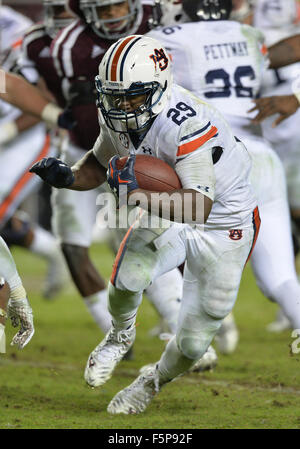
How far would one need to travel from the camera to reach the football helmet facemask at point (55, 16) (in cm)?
526

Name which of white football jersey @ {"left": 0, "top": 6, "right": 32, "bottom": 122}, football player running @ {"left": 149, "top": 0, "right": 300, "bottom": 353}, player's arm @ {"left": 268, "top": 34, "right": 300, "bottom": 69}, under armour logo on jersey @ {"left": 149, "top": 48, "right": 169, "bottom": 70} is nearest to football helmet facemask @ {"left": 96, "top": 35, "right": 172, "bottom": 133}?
under armour logo on jersey @ {"left": 149, "top": 48, "right": 169, "bottom": 70}

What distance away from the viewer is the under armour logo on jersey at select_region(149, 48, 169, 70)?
346 centimetres

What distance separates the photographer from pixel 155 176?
3.40 meters

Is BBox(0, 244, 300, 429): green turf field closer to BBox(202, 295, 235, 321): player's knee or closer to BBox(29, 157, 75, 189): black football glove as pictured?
BBox(202, 295, 235, 321): player's knee

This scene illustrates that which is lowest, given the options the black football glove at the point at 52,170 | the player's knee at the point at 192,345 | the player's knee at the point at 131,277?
the player's knee at the point at 192,345

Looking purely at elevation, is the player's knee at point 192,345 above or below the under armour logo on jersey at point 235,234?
below

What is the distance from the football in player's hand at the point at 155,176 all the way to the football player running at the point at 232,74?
81 cm

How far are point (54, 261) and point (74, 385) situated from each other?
2798 mm

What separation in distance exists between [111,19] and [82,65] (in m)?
0.29

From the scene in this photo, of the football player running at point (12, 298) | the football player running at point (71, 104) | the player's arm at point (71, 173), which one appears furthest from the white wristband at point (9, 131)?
the football player running at point (12, 298)

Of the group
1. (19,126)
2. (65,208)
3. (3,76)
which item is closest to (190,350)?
(65,208)

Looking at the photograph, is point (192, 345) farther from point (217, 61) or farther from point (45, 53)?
point (45, 53)

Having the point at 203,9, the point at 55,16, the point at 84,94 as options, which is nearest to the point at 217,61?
the point at 203,9

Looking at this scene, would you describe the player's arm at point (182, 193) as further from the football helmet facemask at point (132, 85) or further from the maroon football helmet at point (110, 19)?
the maroon football helmet at point (110, 19)
